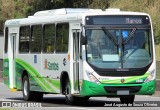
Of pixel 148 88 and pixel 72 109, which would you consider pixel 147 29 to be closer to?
pixel 148 88

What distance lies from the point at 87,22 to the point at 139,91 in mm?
2568

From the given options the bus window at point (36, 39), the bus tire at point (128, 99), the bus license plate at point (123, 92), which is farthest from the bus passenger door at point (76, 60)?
the bus window at point (36, 39)

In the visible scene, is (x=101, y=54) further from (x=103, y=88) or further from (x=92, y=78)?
(x=103, y=88)

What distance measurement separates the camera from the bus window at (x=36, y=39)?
24.6 metres

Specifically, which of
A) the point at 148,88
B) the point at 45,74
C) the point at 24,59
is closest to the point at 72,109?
the point at 148,88

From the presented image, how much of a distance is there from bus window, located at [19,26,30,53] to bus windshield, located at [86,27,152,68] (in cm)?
512

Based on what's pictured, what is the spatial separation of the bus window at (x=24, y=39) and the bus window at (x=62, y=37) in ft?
9.27

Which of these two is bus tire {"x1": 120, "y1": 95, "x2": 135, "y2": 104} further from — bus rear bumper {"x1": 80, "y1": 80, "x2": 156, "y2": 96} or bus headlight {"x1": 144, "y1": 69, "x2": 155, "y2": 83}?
bus rear bumper {"x1": 80, "y1": 80, "x2": 156, "y2": 96}

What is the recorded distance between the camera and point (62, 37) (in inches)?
893

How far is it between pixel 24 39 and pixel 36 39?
132 cm

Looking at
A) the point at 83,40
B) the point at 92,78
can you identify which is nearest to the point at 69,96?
the point at 92,78

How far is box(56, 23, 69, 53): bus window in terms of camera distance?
2238 cm

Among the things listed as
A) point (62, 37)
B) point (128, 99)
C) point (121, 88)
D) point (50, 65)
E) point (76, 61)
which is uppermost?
point (62, 37)

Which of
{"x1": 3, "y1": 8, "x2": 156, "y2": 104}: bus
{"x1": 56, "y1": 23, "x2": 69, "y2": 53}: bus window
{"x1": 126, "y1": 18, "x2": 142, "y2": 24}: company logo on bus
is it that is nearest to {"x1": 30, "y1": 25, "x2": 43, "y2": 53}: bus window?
{"x1": 3, "y1": 8, "x2": 156, "y2": 104}: bus
